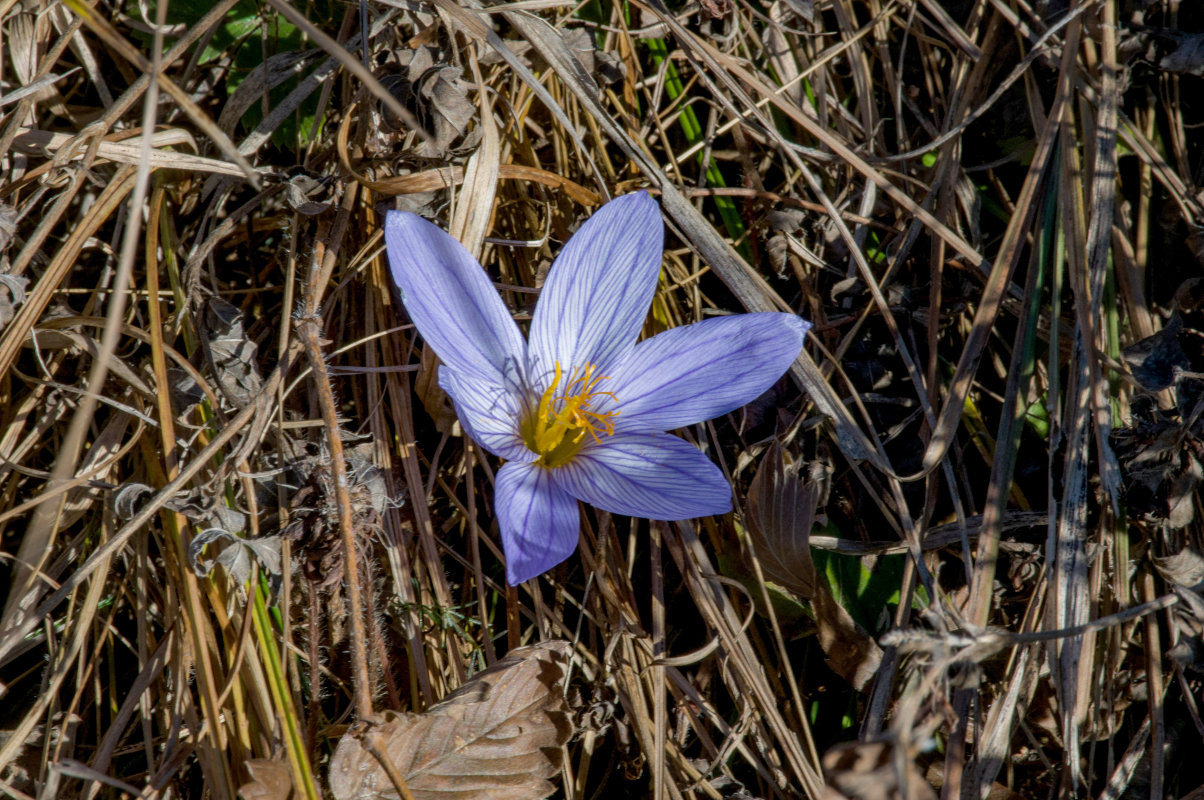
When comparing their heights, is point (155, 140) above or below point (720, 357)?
above

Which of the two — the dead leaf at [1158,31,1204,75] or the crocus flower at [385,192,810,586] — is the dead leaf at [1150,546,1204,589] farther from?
the dead leaf at [1158,31,1204,75]

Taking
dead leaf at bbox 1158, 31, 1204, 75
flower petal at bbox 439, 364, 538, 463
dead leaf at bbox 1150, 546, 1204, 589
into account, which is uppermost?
dead leaf at bbox 1158, 31, 1204, 75

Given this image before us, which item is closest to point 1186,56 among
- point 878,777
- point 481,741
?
point 878,777

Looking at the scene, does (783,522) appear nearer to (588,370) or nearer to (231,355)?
(588,370)

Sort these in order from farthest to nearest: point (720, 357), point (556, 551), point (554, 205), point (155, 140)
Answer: point (554, 205)
point (155, 140)
point (720, 357)
point (556, 551)

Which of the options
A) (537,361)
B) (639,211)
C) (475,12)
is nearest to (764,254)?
(639,211)

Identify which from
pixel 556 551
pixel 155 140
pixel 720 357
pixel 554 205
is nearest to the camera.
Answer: pixel 556 551

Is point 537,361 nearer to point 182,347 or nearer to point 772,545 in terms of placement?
point 772,545

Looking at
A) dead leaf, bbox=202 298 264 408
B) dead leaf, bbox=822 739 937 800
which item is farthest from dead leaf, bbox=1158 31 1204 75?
dead leaf, bbox=202 298 264 408
